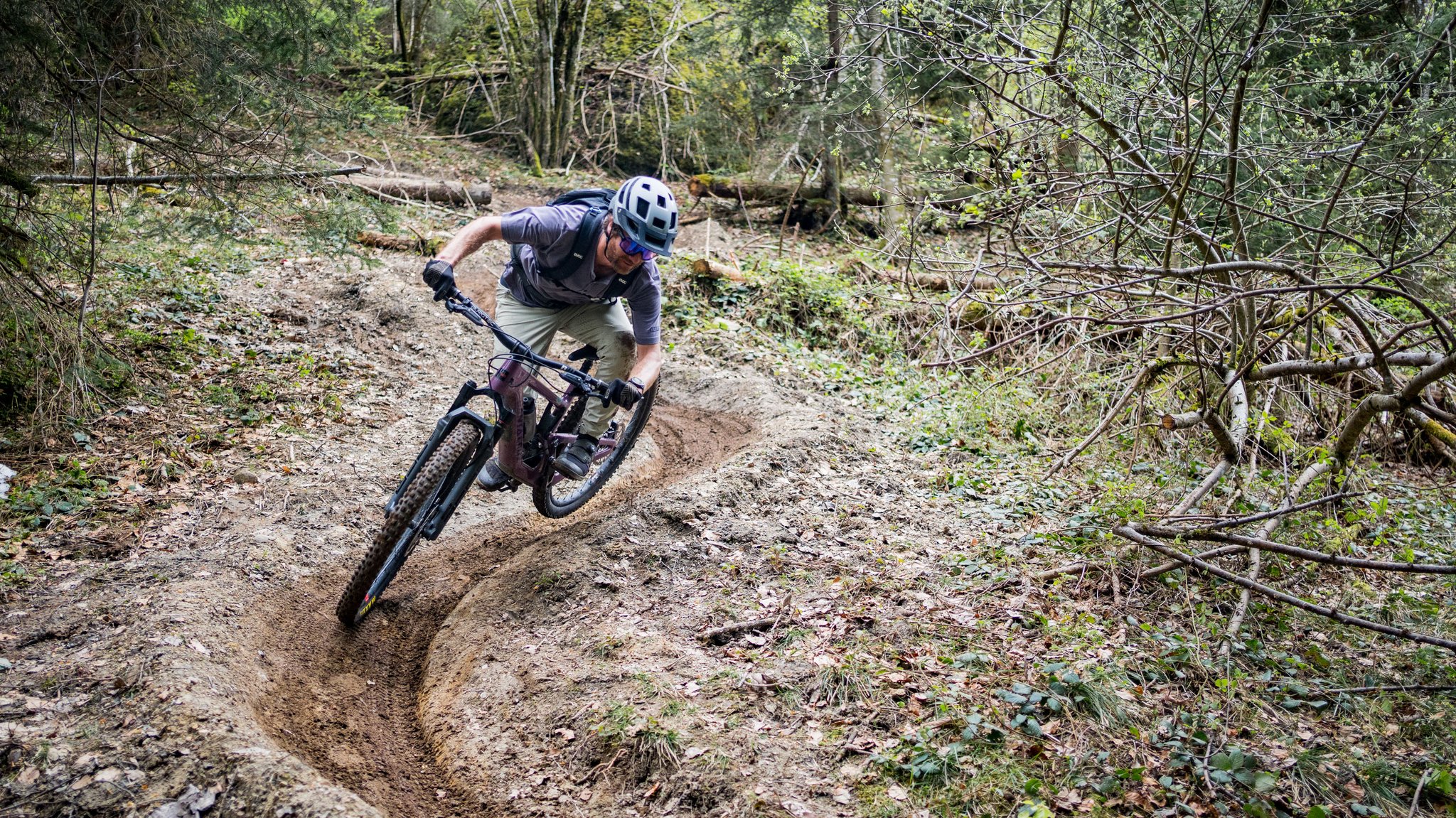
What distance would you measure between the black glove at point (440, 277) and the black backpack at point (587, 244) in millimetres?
874

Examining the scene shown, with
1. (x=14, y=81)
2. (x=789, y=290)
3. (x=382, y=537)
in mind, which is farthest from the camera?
(x=789, y=290)

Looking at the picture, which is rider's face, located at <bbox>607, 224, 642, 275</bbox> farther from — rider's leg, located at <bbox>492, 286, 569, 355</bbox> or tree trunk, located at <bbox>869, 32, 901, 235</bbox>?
tree trunk, located at <bbox>869, 32, 901, 235</bbox>

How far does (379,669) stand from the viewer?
4180 mm

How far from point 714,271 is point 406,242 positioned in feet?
14.2

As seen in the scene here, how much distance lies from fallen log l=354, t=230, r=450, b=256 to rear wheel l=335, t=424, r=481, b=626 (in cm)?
750

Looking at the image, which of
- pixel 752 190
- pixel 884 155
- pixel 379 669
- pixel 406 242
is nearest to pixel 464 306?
pixel 379 669

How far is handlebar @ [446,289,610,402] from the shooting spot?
4.21m

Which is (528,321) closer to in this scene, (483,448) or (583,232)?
(583,232)

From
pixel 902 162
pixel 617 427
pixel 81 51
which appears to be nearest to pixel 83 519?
pixel 81 51

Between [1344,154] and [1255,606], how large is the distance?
3411 mm

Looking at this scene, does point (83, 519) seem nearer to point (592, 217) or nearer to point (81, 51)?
point (81, 51)

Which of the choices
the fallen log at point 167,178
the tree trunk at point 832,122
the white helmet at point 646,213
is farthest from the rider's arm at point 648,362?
the tree trunk at point 832,122

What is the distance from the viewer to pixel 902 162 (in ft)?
44.8

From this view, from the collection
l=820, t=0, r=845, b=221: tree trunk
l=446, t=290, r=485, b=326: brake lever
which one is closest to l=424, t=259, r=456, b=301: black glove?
l=446, t=290, r=485, b=326: brake lever
